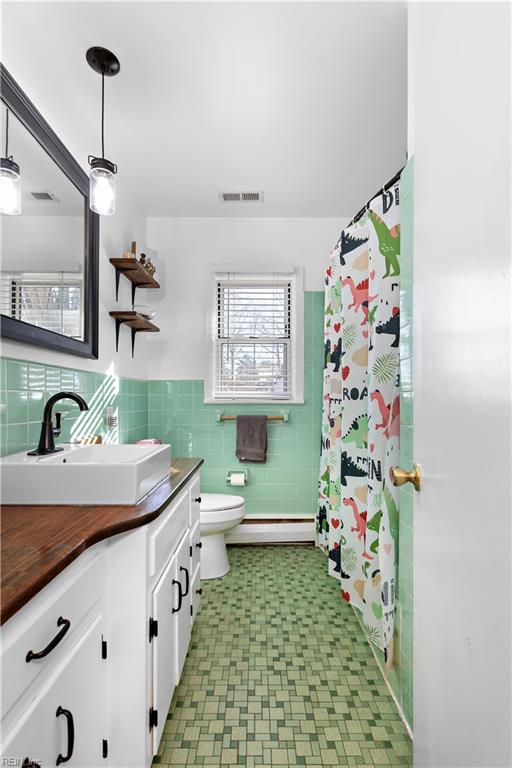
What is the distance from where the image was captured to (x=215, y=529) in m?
2.46

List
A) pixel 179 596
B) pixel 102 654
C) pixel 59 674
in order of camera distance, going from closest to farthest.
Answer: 1. pixel 59 674
2. pixel 102 654
3. pixel 179 596

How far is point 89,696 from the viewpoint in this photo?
0.95 meters

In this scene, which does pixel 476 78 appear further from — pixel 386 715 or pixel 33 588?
pixel 386 715

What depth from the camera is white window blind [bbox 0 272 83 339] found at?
4.41 ft

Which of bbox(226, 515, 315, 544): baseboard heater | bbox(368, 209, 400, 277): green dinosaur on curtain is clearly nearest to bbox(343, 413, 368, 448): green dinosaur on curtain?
bbox(368, 209, 400, 277): green dinosaur on curtain

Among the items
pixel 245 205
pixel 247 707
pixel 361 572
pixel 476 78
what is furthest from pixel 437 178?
pixel 245 205

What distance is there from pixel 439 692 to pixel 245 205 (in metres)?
2.83

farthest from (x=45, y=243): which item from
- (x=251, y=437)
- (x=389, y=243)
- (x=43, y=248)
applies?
(x=251, y=437)

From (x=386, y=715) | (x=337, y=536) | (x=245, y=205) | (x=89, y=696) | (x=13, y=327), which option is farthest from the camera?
(x=245, y=205)

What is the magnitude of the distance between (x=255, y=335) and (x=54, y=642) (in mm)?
2556

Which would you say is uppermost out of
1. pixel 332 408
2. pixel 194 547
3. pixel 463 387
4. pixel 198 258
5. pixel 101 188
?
pixel 198 258

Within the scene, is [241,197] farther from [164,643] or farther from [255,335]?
[164,643]

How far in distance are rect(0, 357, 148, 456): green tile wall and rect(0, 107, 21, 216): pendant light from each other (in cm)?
49

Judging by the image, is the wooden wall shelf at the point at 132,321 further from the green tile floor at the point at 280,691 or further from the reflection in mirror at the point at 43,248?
the green tile floor at the point at 280,691
